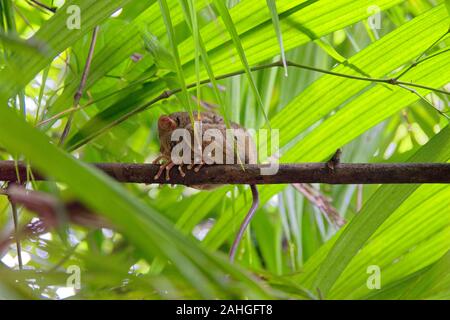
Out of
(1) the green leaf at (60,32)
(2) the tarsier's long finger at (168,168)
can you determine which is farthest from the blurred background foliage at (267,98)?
(2) the tarsier's long finger at (168,168)

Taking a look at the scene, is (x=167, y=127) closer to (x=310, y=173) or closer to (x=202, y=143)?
(x=202, y=143)

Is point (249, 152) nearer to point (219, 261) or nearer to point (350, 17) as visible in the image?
point (350, 17)

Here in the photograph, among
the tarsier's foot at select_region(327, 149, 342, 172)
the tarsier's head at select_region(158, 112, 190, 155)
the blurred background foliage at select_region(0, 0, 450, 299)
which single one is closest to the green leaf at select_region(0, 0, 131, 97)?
the blurred background foliage at select_region(0, 0, 450, 299)

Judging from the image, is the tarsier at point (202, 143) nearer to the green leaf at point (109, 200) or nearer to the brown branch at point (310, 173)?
the brown branch at point (310, 173)

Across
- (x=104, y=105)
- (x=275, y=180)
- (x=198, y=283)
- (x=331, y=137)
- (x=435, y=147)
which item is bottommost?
(x=198, y=283)

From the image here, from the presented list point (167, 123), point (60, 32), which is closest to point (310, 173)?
point (60, 32)
